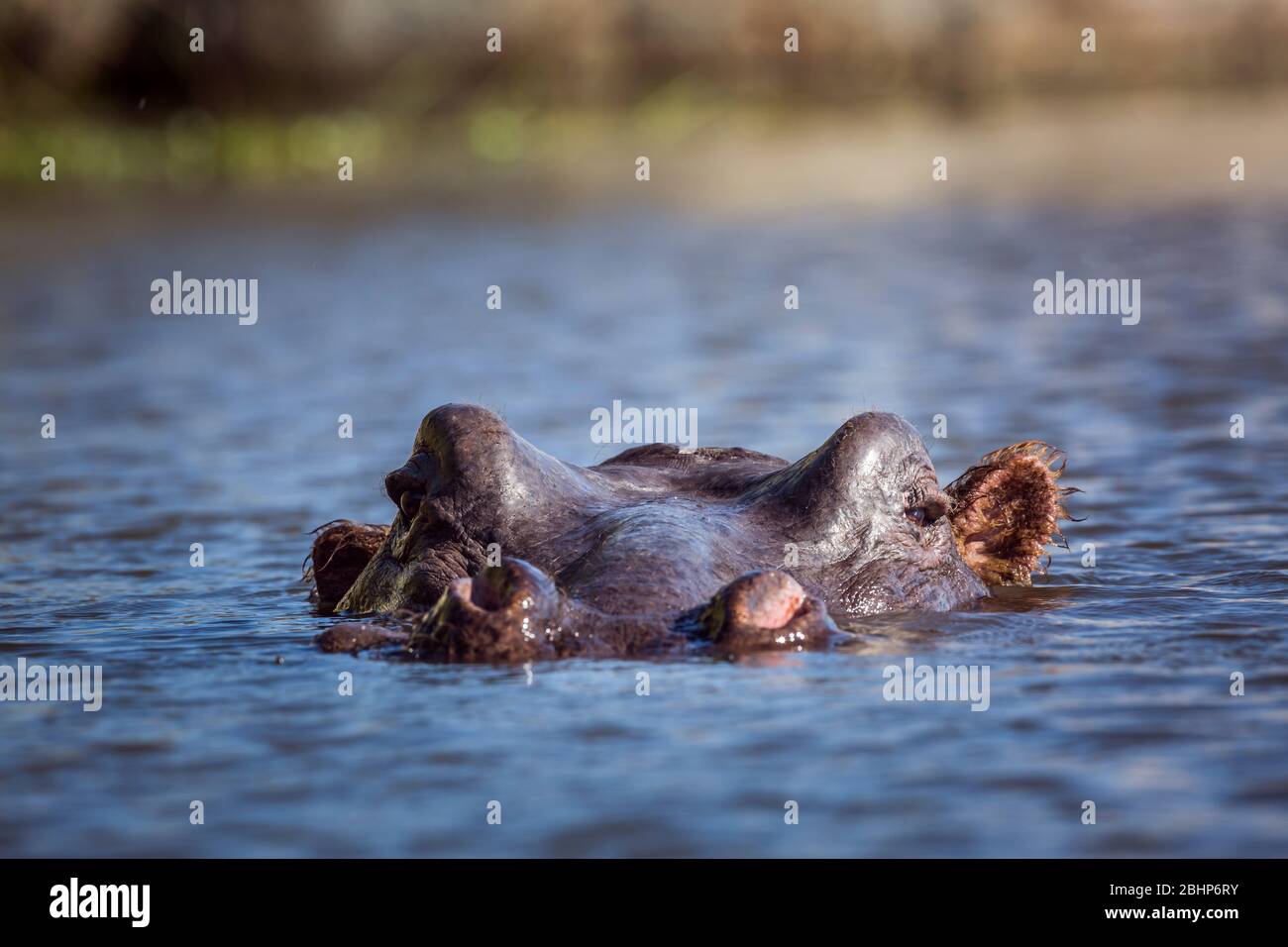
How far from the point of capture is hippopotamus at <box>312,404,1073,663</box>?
7.16 meters

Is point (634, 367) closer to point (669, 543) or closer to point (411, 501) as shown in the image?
point (411, 501)

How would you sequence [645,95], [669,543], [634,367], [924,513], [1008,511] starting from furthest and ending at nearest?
[645,95]
[634,367]
[1008,511]
[924,513]
[669,543]

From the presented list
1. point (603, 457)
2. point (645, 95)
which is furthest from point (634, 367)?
point (645, 95)

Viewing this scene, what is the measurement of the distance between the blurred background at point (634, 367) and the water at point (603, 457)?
3 centimetres

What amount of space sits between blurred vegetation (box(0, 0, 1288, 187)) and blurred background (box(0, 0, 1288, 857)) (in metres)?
0.08

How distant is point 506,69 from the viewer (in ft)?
115

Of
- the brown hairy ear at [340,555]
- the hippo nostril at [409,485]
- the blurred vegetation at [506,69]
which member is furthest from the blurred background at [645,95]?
the hippo nostril at [409,485]

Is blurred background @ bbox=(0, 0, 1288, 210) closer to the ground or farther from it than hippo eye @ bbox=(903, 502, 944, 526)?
farther from it

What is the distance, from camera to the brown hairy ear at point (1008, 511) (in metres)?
8.99

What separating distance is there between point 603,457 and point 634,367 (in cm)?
398
